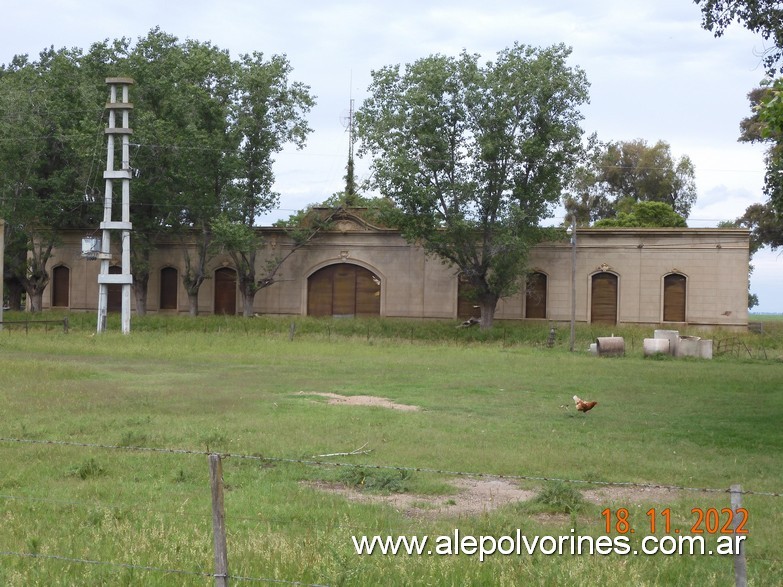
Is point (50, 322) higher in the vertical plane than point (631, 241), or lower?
lower

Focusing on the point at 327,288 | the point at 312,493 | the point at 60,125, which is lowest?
the point at 312,493

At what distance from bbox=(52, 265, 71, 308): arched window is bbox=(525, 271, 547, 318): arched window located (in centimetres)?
2820

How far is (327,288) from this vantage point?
54.1 m

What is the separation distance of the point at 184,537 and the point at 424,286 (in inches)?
1745

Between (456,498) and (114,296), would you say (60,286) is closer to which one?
(114,296)

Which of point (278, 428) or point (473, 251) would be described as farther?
point (473, 251)

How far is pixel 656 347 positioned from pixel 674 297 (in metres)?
10.9

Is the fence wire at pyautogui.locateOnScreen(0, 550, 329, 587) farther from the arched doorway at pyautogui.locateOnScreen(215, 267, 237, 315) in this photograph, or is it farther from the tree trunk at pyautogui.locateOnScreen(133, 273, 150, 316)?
the tree trunk at pyautogui.locateOnScreen(133, 273, 150, 316)

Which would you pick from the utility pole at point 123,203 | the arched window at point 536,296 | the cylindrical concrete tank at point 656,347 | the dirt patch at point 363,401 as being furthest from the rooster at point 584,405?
the arched window at point 536,296

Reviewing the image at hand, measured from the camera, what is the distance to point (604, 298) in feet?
166

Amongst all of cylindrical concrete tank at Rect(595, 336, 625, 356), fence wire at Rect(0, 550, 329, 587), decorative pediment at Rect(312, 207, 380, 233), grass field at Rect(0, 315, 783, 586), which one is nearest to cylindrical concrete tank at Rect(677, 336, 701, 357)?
cylindrical concrete tank at Rect(595, 336, 625, 356)

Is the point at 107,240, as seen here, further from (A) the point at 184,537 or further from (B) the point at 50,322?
(A) the point at 184,537

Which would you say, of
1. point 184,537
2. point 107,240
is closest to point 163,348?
point 107,240

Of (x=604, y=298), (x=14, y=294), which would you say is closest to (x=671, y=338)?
(x=604, y=298)
